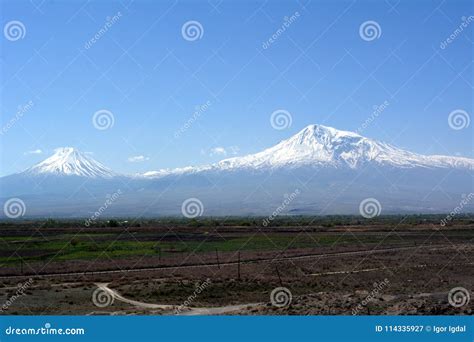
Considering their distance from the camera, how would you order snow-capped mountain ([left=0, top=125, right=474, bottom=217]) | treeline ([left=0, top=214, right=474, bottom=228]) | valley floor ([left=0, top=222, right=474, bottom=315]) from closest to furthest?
1. valley floor ([left=0, top=222, right=474, bottom=315])
2. treeline ([left=0, top=214, right=474, bottom=228])
3. snow-capped mountain ([left=0, top=125, right=474, bottom=217])

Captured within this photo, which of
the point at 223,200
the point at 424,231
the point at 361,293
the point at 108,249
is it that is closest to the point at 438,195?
the point at 223,200

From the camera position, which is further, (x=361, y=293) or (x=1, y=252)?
(x=1, y=252)

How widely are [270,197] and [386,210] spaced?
3365 centimetres

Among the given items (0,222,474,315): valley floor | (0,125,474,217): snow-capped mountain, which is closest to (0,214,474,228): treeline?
(0,222,474,315): valley floor

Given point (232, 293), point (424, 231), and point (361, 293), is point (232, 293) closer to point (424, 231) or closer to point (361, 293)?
point (361, 293)

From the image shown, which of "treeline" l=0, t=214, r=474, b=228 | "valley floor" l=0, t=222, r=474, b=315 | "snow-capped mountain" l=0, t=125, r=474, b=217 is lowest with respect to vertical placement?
"valley floor" l=0, t=222, r=474, b=315

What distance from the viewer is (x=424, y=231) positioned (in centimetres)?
5856

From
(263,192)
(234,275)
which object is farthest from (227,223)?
(263,192)

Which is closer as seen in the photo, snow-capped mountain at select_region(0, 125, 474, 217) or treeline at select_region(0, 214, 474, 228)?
treeline at select_region(0, 214, 474, 228)

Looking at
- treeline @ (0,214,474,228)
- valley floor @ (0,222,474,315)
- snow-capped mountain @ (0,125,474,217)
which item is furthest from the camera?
snow-capped mountain @ (0,125,474,217)

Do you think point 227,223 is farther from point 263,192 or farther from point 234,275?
point 263,192

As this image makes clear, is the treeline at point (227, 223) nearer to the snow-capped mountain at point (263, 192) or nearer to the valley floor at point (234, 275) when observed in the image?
the valley floor at point (234, 275)

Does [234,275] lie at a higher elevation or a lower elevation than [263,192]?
lower

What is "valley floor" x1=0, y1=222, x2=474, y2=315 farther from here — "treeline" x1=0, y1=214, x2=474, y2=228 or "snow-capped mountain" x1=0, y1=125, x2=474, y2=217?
"snow-capped mountain" x1=0, y1=125, x2=474, y2=217
